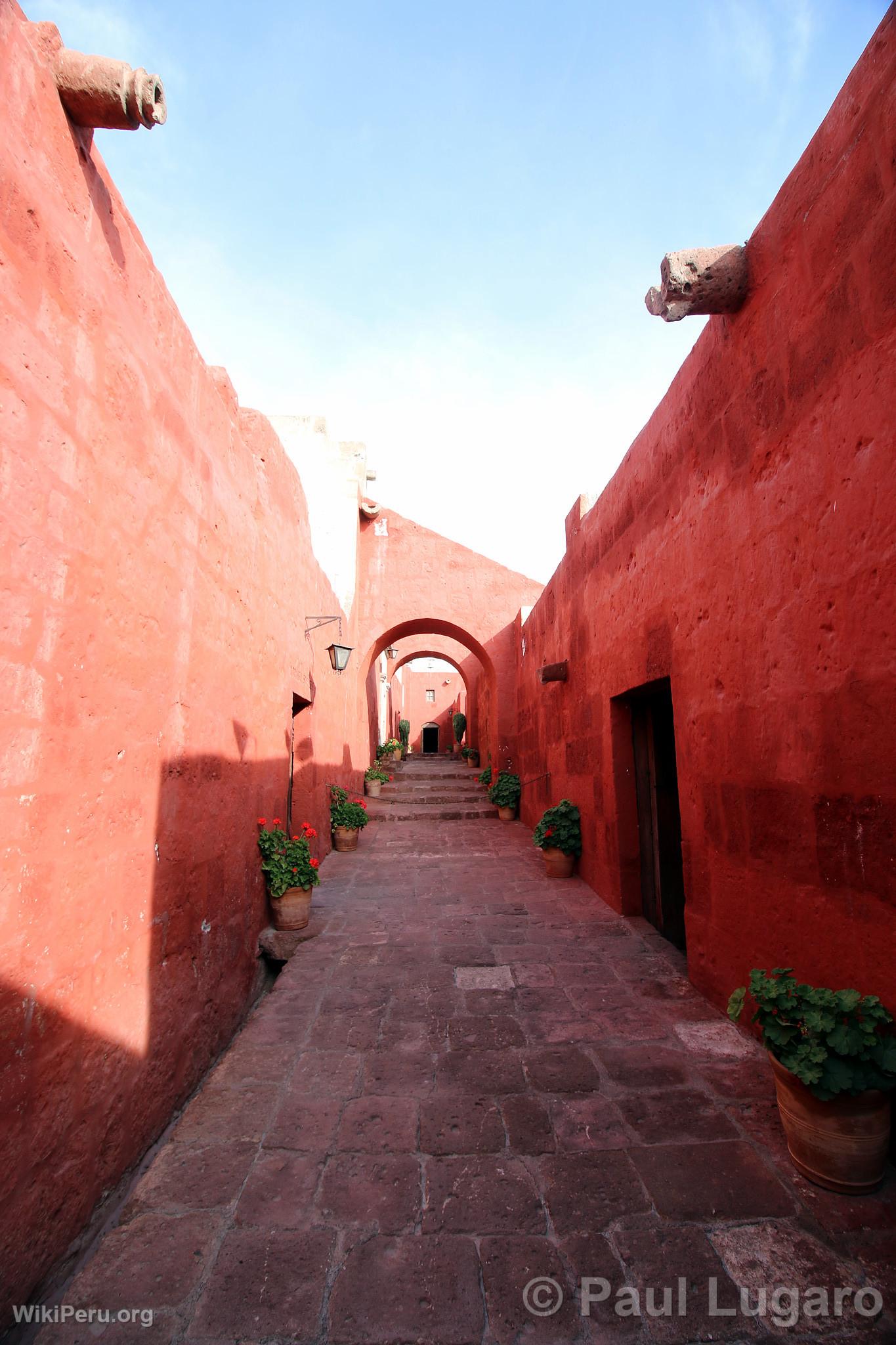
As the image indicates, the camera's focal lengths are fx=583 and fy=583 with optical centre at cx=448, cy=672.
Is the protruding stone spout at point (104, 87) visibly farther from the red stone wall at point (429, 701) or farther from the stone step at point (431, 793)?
the red stone wall at point (429, 701)

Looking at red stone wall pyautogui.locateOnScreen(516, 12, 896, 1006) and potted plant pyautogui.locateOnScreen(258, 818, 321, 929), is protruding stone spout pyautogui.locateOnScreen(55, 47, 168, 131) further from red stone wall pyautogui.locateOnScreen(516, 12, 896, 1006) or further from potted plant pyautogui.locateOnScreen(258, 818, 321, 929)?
potted plant pyautogui.locateOnScreen(258, 818, 321, 929)

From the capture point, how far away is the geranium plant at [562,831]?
6.04 metres

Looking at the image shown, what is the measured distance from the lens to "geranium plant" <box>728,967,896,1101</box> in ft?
6.03

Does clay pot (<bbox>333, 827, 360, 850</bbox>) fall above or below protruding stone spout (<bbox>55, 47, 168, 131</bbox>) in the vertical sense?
below

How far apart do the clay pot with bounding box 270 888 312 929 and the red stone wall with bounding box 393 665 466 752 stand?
78.1 ft

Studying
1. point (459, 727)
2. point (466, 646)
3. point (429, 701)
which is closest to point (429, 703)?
point (429, 701)

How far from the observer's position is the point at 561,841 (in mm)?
6062

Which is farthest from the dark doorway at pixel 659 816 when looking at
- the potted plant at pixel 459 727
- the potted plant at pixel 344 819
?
the potted plant at pixel 459 727

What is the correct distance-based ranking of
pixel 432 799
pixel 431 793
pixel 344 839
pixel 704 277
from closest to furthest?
pixel 704 277 < pixel 344 839 < pixel 432 799 < pixel 431 793

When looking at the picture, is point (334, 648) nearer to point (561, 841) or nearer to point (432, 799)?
point (561, 841)

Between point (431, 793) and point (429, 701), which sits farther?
point (429, 701)

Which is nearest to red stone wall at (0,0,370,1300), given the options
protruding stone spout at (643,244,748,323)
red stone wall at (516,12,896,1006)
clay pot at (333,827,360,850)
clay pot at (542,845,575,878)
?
protruding stone spout at (643,244,748,323)

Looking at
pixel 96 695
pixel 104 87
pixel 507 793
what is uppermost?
pixel 104 87

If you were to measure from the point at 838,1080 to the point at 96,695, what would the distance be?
279 centimetres
